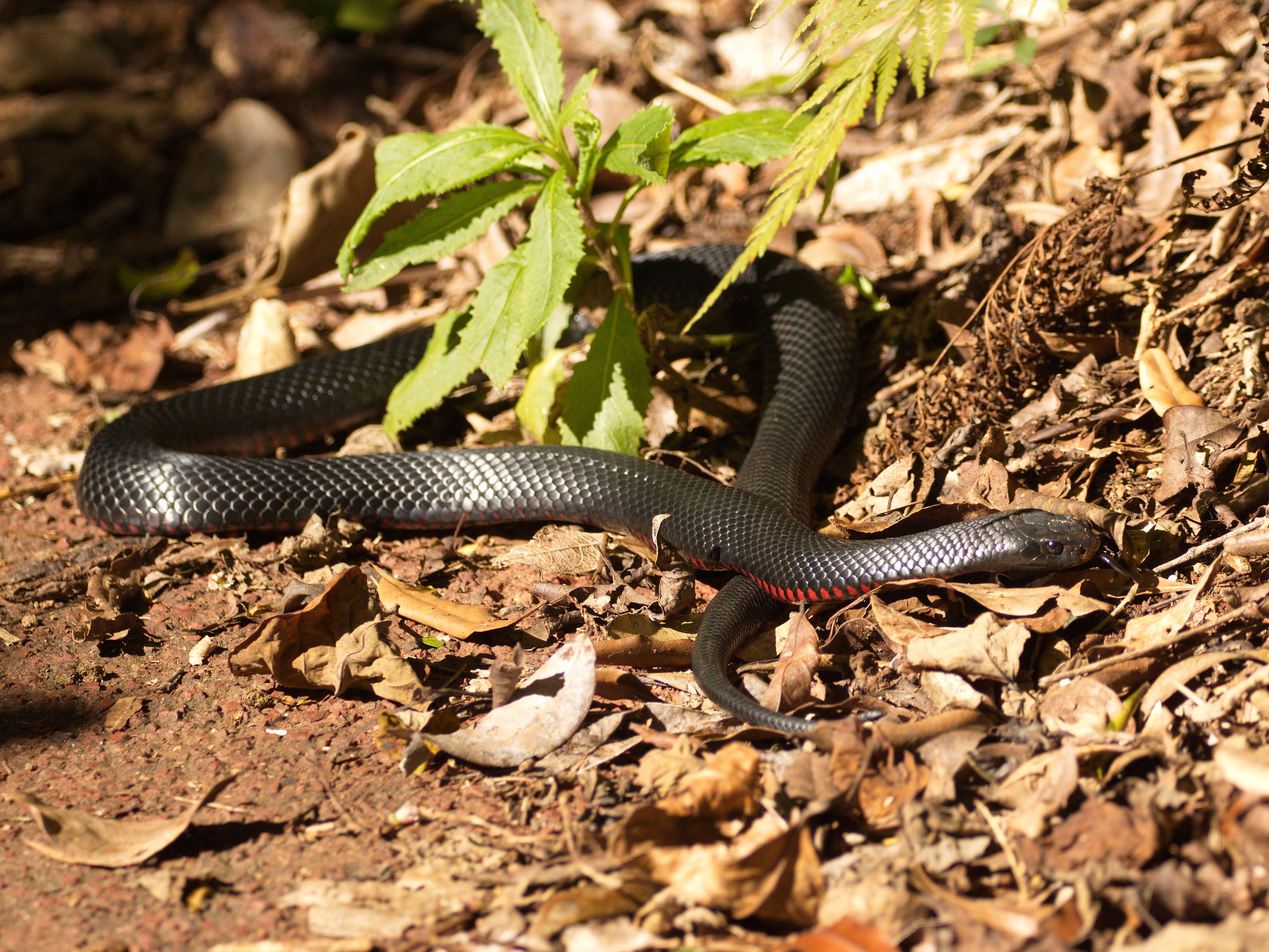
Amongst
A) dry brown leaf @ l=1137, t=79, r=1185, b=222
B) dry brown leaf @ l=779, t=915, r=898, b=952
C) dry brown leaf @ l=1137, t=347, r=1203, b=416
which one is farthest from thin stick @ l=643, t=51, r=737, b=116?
dry brown leaf @ l=779, t=915, r=898, b=952

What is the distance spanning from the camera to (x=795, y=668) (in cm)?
384

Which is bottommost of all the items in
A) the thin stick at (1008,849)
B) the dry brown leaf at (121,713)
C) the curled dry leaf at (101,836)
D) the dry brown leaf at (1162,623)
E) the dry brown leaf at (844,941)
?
the dry brown leaf at (121,713)

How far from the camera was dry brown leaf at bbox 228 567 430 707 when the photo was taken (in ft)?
12.9

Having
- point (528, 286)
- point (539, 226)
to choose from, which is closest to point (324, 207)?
point (539, 226)

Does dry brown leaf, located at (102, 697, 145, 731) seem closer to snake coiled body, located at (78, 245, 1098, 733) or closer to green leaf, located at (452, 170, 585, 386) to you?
snake coiled body, located at (78, 245, 1098, 733)

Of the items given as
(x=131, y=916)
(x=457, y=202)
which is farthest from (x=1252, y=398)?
(x=131, y=916)

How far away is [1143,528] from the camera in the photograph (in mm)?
4180

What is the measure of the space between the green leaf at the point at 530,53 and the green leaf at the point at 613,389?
1.04 meters

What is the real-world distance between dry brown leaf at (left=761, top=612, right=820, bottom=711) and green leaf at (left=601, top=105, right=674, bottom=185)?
207 centimetres

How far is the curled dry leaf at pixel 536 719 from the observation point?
354 centimetres

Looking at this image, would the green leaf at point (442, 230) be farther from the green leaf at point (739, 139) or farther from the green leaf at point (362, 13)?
the green leaf at point (362, 13)

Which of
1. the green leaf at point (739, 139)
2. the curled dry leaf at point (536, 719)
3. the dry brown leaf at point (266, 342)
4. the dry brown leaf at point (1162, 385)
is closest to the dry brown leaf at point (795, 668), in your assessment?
the curled dry leaf at point (536, 719)

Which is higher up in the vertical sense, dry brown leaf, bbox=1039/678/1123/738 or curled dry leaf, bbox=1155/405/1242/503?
curled dry leaf, bbox=1155/405/1242/503

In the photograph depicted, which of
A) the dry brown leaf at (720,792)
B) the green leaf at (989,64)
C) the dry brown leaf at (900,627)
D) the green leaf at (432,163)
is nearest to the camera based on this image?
the dry brown leaf at (720,792)
